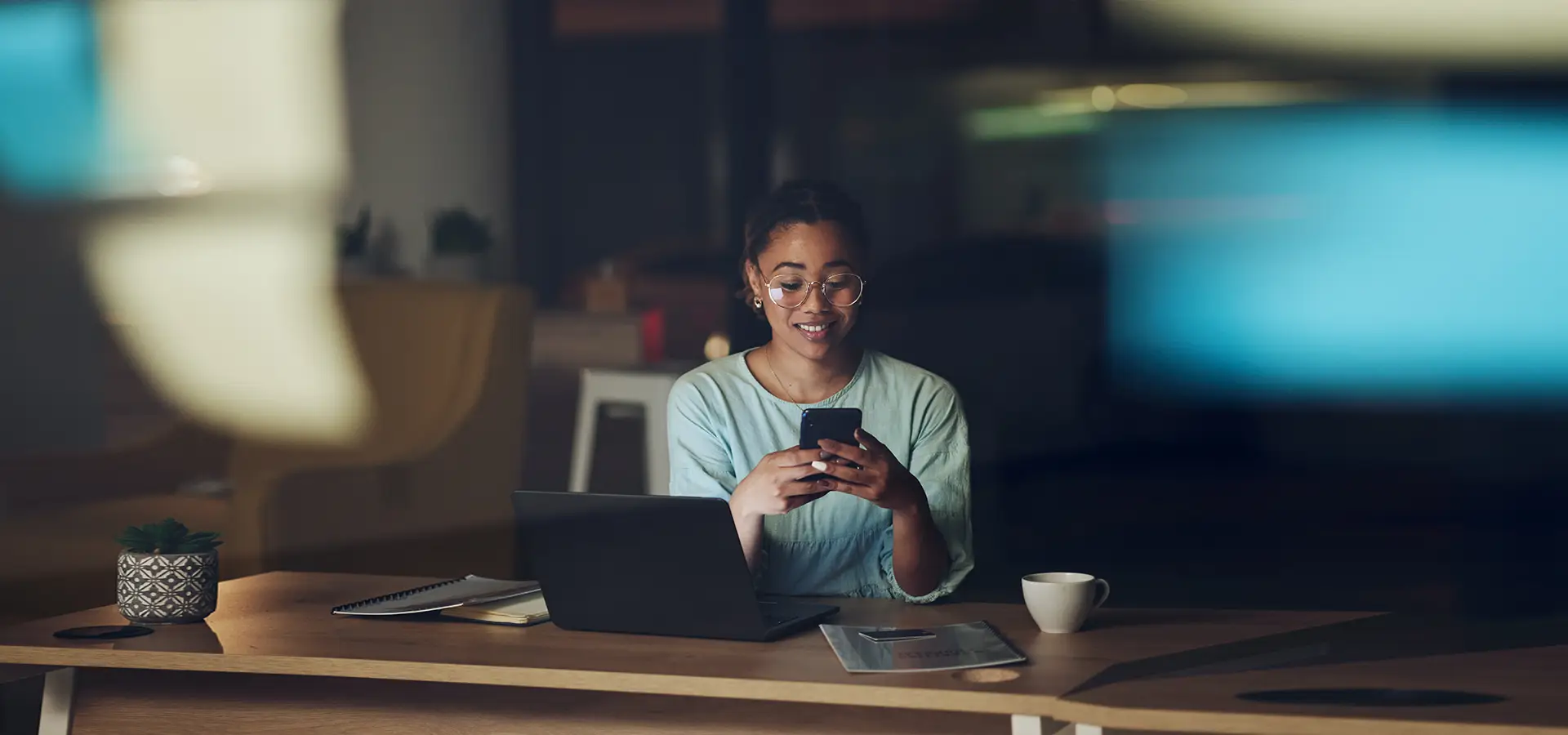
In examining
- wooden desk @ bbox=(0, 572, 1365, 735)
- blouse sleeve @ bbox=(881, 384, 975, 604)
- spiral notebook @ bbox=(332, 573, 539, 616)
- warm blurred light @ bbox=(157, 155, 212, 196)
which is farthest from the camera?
warm blurred light @ bbox=(157, 155, 212, 196)

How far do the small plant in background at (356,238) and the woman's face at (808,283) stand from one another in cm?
96

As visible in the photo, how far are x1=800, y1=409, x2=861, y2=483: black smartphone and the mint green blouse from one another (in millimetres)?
339

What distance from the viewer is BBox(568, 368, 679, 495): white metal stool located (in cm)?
295

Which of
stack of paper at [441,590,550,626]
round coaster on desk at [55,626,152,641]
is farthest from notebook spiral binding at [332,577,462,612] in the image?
round coaster on desk at [55,626,152,641]

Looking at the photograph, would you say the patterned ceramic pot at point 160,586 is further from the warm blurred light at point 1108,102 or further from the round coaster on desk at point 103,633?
the warm blurred light at point 1108,102

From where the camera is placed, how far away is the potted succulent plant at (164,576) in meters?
2.01

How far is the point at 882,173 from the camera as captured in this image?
2.98 m

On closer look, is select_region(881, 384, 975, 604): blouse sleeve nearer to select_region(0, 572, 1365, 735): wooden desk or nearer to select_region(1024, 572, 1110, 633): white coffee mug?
select_region(0, 572, 1365, 735): wooden desk

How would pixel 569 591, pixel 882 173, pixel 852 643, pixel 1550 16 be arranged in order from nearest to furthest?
pixel 852 643 < pixel 569 591 < pixel 882 173 < pixel 1550 16

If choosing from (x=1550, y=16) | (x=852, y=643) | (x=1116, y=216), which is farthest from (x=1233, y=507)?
(x=852, y=643)

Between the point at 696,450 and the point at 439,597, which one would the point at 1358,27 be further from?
the point at 439,597

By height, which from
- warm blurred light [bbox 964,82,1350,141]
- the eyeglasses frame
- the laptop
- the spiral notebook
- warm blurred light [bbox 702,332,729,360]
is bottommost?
the spiral notebook

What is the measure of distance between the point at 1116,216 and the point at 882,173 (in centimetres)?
48

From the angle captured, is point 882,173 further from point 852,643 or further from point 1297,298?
point 852,643
